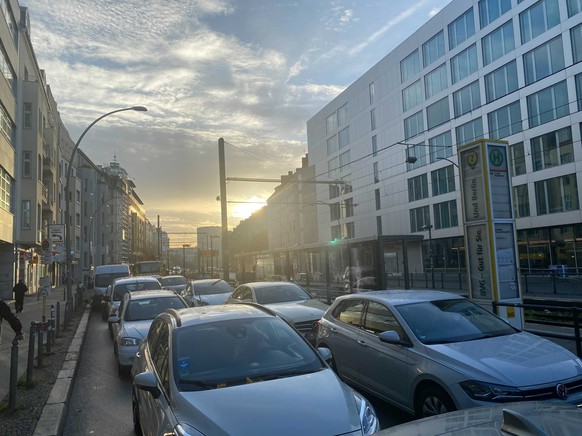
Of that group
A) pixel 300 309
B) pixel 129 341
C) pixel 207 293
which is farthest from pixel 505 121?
pixel 129 341

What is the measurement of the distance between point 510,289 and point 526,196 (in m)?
30.2

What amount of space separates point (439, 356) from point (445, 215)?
42.7 meters

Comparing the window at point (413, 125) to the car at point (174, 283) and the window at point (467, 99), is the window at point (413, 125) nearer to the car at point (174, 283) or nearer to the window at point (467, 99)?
the window at point (467, 99)

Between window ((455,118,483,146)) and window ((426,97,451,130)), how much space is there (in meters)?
2.03

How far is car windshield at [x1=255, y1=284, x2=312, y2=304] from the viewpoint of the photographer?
39.8 feet

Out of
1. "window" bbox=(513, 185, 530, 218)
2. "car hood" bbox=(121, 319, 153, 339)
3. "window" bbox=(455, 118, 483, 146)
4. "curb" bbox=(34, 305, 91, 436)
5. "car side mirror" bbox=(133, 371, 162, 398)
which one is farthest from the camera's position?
"window" bbox=(455, 118, 483, 146)

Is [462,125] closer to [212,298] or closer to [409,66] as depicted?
[409,66]

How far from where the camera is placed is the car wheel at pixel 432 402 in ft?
16.0

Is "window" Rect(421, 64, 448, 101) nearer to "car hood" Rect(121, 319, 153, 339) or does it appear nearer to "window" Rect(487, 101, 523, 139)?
"window" Rect(487, 101, 523, 139)

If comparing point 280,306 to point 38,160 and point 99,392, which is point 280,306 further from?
point 38,160

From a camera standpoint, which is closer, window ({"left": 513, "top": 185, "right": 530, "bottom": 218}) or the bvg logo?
the bvg logo

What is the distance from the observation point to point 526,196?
123 ft

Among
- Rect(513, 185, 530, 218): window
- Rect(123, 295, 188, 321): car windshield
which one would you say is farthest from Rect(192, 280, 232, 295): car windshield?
Rect(513, 185, 530, 218): window

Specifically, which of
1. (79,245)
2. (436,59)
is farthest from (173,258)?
(436,59)
